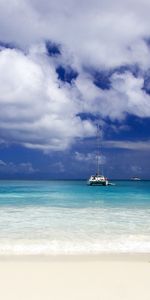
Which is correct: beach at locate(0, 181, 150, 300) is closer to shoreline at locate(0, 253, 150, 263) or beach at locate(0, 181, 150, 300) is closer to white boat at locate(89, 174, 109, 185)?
shoreline at locate(0, 253, 150, 263)

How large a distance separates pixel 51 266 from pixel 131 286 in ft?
6.74

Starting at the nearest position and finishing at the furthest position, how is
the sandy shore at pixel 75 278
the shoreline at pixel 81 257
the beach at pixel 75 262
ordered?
the sandy shore at pixel 75 278 < the beach at pixel 75 262 < the shoreline at pixel 81 257

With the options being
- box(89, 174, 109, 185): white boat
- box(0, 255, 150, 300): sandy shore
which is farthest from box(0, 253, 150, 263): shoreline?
box(89, 174, 109, 185): white boat

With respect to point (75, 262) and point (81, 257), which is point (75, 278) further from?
point (81, 257)

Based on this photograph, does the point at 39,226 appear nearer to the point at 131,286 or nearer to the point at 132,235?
the point at 132,235

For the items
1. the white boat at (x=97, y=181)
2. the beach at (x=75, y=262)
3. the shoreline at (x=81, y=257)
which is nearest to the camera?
the beach at (x=75, y=262)

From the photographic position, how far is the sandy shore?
18.9 ft

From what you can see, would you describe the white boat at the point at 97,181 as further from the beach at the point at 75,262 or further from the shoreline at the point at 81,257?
the shoreline at the point at 81,257

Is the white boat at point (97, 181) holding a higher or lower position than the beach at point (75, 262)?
higher

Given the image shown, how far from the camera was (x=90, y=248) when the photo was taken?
995 cm

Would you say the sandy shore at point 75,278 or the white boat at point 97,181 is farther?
the white boat at point 97,181

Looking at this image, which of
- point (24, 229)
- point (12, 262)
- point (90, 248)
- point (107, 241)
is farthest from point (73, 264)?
point (24, 229)

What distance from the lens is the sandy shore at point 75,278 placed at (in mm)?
5764

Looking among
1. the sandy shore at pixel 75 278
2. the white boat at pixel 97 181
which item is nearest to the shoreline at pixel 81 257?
the sandy shore at pixel 75 278
